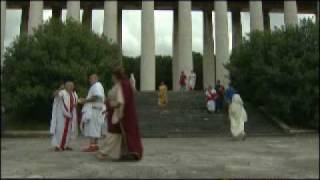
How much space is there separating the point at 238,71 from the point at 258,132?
9.55 metres

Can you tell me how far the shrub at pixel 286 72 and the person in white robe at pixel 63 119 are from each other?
1611 cm

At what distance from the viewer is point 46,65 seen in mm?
37719

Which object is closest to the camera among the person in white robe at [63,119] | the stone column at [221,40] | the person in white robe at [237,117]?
the person in white robe at [63,119]

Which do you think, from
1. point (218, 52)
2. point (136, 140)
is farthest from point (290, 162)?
point (218, 52)

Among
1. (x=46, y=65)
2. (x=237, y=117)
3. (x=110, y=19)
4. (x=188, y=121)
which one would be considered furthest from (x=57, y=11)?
(x=237, y=117)

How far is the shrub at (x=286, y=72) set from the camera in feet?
108

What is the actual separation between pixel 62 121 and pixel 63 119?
0.27 feet

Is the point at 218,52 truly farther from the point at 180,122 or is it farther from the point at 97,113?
the point at 97,113

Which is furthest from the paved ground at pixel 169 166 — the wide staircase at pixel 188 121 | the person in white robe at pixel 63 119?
the wide staircase at pixel 188 121

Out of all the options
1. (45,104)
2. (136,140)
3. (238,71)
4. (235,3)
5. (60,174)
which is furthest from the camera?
(235,3)

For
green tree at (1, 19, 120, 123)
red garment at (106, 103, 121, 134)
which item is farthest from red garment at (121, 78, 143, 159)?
green tree at (1, 19, 120, 123)

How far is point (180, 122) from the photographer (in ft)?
118

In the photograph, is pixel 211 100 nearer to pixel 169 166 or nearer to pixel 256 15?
pixel 169 166

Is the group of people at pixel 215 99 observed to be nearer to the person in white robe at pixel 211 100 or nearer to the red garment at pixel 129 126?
Answer: the person in white robe at pixel 211 100
